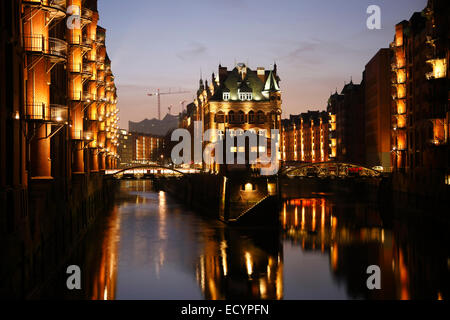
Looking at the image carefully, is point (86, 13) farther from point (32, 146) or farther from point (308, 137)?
point (308, 137)

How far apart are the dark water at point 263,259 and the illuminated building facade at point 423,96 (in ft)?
28.9

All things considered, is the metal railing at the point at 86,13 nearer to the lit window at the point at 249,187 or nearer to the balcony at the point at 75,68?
the balcony at the point at 75,68

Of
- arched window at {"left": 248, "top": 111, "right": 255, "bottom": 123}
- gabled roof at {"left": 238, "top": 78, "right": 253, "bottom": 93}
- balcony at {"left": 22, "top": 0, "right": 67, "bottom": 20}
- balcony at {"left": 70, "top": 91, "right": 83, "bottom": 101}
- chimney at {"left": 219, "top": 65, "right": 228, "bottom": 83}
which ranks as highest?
chimney at {"left": 219, "top": 65, "right": 228, "bottom": 83}

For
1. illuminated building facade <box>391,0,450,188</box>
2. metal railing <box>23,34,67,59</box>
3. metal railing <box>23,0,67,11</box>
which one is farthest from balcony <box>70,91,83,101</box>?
illuminated building facade <box>391,0,450,188</box>

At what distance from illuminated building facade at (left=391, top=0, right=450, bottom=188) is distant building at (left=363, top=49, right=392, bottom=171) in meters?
13.2

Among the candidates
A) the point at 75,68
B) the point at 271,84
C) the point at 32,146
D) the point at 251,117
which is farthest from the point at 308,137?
the point at 32,146

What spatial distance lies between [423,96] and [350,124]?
62372 mm

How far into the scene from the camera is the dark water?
3569 centimetres

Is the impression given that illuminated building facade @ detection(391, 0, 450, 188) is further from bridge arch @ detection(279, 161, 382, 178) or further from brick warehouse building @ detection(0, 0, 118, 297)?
brick warehouse building @ detection(0, 0, 118, 297)

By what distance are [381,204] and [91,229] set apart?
44606mm

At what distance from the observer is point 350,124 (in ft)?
437

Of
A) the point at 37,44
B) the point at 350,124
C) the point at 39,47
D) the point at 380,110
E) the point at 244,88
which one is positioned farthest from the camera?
the point at 350,124

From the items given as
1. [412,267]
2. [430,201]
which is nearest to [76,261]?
[412,267]
